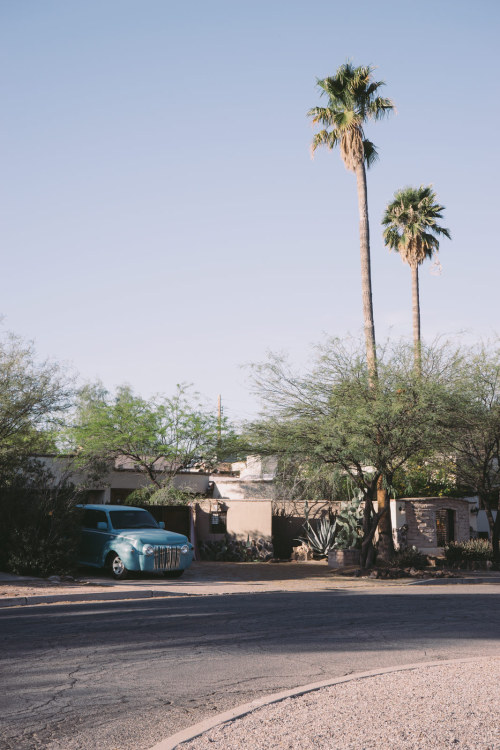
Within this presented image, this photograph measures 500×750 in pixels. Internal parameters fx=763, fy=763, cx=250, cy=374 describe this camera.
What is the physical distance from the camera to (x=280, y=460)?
2397cm

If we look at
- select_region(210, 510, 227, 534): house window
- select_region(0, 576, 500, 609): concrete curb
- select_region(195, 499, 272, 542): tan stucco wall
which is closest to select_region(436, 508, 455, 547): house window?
select_region(195, 499, 272, 542): tan stucco wall

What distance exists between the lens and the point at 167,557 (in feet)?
61.2

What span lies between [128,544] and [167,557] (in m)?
1.00

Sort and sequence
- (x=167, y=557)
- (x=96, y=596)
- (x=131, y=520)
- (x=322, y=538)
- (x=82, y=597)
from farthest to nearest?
(x=322, y=538) < (x=131, y=520) < (x=167, y=557) < (x=96, y=596) < (x=82, y=597)

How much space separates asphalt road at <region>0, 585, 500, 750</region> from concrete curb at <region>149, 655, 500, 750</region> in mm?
252

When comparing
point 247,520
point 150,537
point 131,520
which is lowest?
point 150,537

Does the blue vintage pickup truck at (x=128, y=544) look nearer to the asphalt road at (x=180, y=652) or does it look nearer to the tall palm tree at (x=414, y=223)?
the asphalt road at (x=180, y=652)

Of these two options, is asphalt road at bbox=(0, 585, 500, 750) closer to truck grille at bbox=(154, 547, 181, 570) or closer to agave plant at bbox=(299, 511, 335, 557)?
truck grille at bbox=(154, 547, 181, 570)

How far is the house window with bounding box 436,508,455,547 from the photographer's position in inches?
1172

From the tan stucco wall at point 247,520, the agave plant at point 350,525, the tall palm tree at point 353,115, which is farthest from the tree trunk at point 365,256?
the tan stucco wall at point 247,520

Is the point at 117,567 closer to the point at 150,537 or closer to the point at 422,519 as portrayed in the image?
the point at 150,537

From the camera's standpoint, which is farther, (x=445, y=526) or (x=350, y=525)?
(x=445, y=526)

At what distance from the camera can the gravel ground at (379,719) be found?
5363mm

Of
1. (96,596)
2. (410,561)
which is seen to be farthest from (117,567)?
(410,561)
